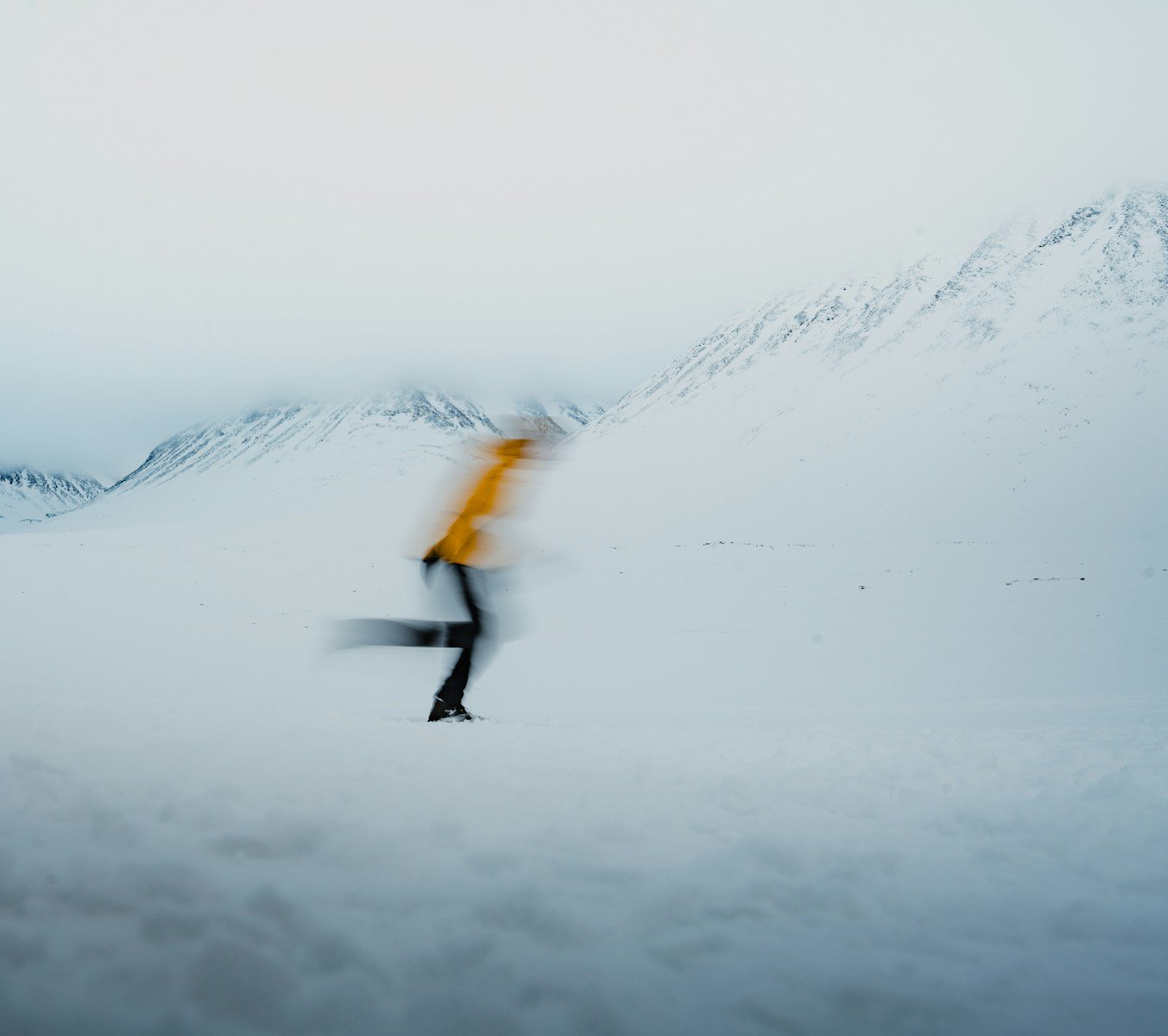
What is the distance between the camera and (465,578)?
23.2 feet

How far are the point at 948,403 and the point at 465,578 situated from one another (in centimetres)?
6982

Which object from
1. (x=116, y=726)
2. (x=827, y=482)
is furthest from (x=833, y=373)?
(x=116, y=726)

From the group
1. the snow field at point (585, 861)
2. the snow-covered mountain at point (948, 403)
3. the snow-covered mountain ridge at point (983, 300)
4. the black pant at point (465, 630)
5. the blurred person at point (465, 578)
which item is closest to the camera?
the snow field at point (585, 861)

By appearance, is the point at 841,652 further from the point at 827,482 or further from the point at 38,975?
the point at 827,482

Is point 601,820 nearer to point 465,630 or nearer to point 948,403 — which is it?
point 465,630

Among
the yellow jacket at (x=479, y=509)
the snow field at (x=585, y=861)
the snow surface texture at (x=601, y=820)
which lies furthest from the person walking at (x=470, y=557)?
the snow field at (x=585, y=861)

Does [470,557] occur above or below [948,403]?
below

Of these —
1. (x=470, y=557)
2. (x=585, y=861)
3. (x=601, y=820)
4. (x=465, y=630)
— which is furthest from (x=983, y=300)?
(x=585, y=861)

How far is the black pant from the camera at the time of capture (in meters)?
7.07

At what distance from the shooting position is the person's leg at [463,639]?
7070mm

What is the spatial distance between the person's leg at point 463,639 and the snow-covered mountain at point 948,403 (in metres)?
28.2

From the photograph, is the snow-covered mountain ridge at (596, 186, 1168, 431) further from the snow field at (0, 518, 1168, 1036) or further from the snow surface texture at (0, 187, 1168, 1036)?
the snow field at (0, 518, 1168, 1036)

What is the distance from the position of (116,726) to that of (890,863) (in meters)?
6.03

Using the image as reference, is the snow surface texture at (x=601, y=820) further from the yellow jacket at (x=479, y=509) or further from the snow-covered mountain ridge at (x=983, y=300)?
the snow-covered mountain ridge at (x=983, y=300)
